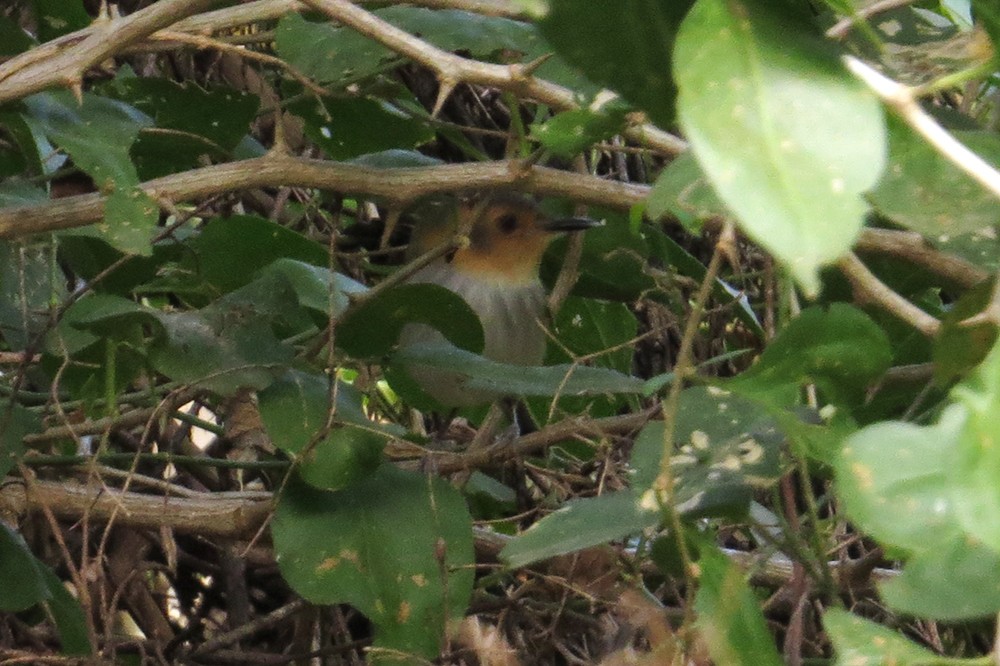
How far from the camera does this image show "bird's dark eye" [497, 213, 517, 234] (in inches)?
95.0

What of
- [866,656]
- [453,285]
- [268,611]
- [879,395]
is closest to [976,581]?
[866,656]

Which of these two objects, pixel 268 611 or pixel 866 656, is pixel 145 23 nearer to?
pixel 866 656

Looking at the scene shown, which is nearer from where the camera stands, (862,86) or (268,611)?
(862,86)

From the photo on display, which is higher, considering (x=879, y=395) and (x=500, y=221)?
(x=879, y=395)

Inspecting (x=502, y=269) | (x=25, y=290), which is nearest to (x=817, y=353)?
(x=25, y=290)

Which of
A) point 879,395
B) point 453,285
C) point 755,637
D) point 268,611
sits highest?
point 755,637

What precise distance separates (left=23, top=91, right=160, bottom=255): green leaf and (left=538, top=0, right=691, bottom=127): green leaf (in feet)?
1.61

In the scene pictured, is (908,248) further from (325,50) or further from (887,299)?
(325,50)

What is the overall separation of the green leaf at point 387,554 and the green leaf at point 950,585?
2.19 feet

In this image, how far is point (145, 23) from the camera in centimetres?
93

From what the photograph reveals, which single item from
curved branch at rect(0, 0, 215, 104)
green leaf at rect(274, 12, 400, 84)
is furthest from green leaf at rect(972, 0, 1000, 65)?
green leaf at rect(274, 12, 400, 84)

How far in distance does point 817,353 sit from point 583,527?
0.91ft

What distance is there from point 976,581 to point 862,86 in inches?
7.0

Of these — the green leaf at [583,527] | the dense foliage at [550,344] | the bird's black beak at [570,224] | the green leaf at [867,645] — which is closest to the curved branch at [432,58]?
the dense foliage at [550,344]
